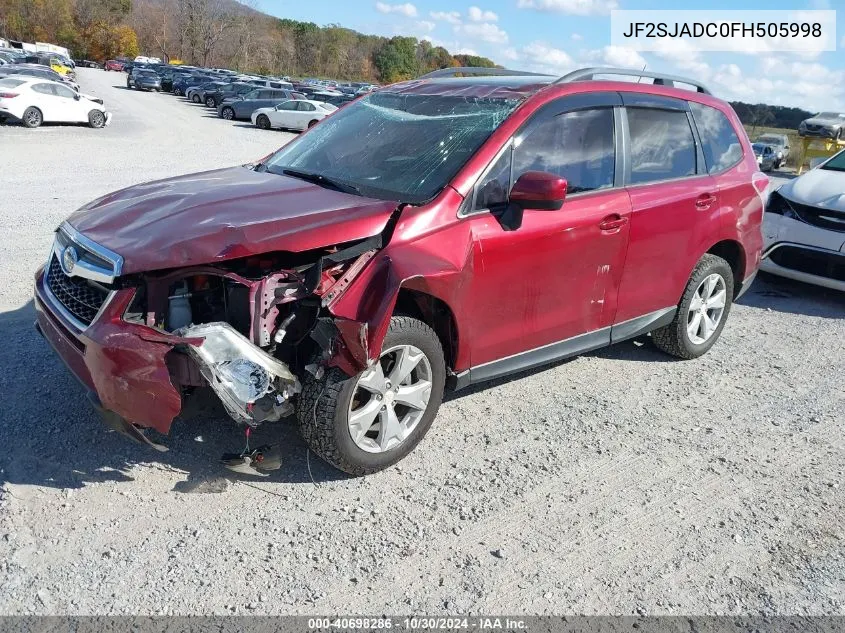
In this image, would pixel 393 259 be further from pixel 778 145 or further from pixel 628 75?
pixel 778 145

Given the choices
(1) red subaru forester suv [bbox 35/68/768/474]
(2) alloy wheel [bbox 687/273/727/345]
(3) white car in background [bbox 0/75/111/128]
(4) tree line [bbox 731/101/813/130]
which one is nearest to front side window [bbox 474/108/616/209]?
(1) red subaru forester suv [bbox 35/68/768/474]

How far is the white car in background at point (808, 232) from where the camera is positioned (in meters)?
7.12

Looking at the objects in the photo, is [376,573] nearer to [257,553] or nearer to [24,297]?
[257,553]

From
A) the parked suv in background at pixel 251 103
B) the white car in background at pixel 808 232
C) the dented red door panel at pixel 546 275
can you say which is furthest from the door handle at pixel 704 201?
the parked suv in background at pixel 251 103

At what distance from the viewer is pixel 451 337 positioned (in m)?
3.71

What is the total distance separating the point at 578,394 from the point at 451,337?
141 cm

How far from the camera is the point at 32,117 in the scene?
20922 mm

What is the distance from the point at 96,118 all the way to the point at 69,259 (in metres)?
21.8

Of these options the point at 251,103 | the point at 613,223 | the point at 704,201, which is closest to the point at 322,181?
the point at 613,223

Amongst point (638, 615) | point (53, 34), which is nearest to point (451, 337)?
point (638, 615)

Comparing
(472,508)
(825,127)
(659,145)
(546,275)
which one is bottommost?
(472,508)

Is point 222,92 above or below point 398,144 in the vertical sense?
above

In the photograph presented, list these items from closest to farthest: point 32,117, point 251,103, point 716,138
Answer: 1. point 716,138
2. point 32,117
3. point 251,103

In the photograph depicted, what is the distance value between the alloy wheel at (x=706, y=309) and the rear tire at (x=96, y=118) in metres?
21.8
